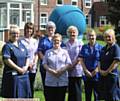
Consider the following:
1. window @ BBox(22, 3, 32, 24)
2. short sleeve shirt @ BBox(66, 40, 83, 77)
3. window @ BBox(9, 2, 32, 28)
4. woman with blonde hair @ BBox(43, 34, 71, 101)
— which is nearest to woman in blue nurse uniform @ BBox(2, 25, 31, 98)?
woman with blonde hair @ BBox(43, 34, 71, 101)

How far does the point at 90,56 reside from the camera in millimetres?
10742

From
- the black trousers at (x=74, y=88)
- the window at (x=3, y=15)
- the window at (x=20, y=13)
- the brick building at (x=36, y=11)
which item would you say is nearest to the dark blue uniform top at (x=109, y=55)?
the black trousers at (x=74, y=88)

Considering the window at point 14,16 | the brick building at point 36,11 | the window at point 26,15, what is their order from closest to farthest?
the brick building at point 36,11
the window at point 14,16
the window at point 26,15

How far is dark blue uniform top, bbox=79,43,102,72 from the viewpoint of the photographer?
10703 mm

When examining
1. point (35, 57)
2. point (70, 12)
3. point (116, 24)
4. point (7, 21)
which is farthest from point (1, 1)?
point (35, 57)

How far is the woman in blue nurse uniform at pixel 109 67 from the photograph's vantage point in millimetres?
10164

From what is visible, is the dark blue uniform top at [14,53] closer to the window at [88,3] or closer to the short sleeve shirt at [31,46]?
the short sleeve shirt at [31,46]

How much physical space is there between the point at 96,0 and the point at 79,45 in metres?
58.2

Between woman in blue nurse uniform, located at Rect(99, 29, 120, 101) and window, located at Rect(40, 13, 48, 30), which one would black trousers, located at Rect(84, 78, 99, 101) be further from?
window, located at Rect(40, 13, 48, 30)

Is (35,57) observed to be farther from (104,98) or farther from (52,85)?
(104,98)

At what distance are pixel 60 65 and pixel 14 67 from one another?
1.06 meters

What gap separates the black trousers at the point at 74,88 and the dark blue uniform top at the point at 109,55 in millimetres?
963

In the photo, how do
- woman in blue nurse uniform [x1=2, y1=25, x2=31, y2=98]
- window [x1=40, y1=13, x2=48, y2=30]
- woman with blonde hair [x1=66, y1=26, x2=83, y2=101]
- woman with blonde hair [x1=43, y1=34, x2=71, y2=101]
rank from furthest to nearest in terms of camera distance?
window [x1=40, y1=13, x2=48, y2=30]
woman with blonde hair [x1=66, y1=26, x2=83, y2=101]
woman with blonde hair [x1=43, y1=34, x2=71, y2=101]
woman in blue nurse uniform [x1=2, y1=25, x2=31, y2=98]

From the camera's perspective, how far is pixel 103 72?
10.3 m
